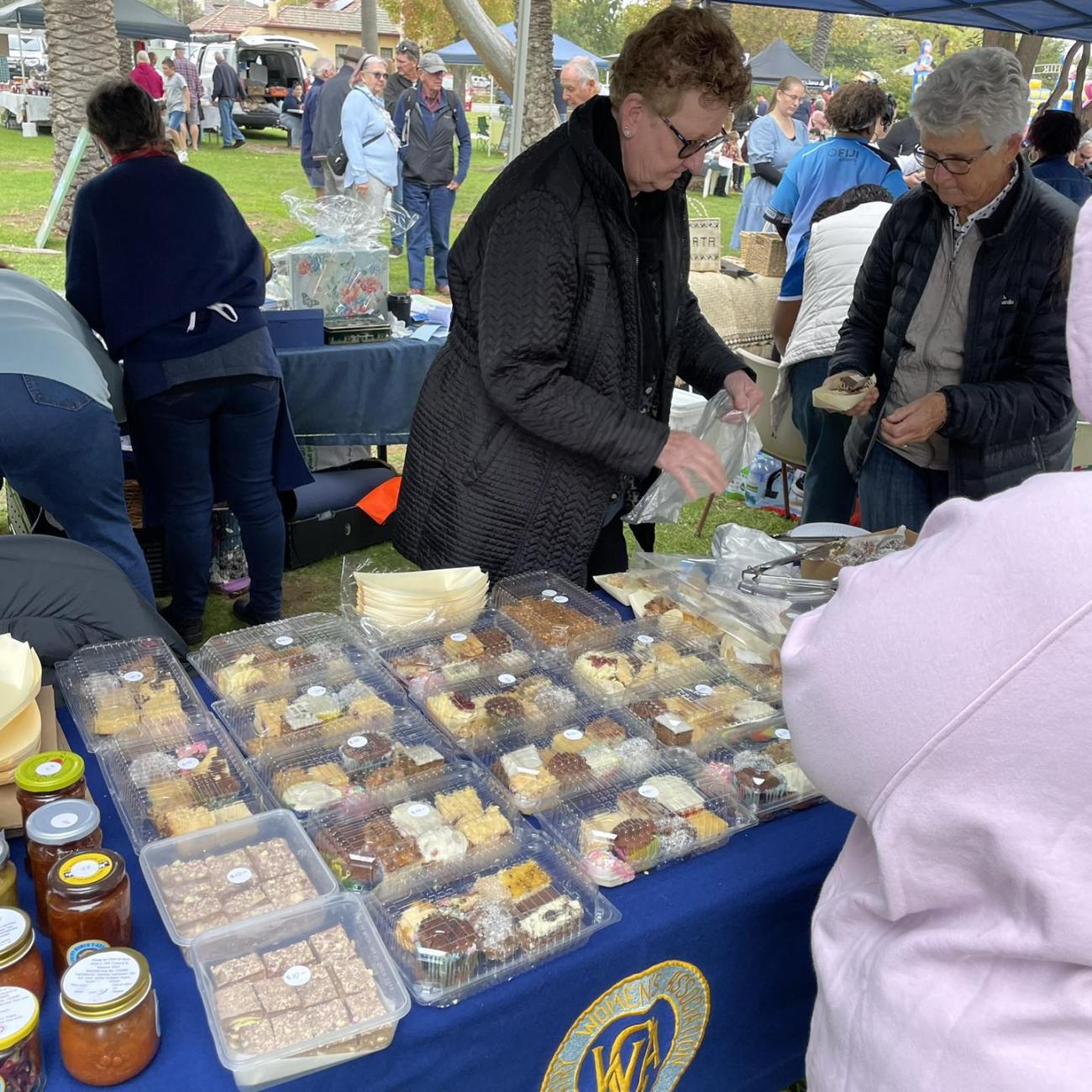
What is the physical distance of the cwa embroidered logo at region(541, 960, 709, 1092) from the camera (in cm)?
138

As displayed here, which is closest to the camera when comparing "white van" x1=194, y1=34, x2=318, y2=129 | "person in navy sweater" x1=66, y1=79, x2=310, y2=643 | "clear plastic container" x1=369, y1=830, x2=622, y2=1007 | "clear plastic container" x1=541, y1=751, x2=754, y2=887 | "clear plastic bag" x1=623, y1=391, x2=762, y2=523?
"clear plastic container" x1=369, y1=830, x2=622, y2=1007

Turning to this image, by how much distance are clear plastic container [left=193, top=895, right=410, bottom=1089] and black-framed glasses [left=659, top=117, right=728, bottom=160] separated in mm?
1568

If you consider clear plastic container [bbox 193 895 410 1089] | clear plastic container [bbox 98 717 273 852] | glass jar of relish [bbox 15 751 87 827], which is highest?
glass jar of relish [bbox 15 751 87 827]

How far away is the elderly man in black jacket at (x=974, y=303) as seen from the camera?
2424 mm

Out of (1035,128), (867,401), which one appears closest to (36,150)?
(1035,128)

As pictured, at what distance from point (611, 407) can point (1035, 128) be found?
4040 millimetres

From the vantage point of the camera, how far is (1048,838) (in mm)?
830

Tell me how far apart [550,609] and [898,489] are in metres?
1.32

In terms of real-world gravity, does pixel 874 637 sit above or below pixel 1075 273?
below

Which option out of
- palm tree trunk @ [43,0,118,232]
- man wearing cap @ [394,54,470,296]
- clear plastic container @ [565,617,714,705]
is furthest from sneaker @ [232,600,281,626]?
palm tree trunk @ [43,0,118,232]

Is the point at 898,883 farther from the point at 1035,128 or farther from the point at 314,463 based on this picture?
the point at 1035,128

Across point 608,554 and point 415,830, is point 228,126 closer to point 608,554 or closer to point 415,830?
point 608,554

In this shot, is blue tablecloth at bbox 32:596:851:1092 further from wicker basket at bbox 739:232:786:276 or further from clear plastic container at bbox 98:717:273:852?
wicker basket at bbox 739:232:786:276

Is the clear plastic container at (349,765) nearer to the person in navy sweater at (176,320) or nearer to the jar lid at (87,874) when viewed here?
the jar lid at (87,874)
